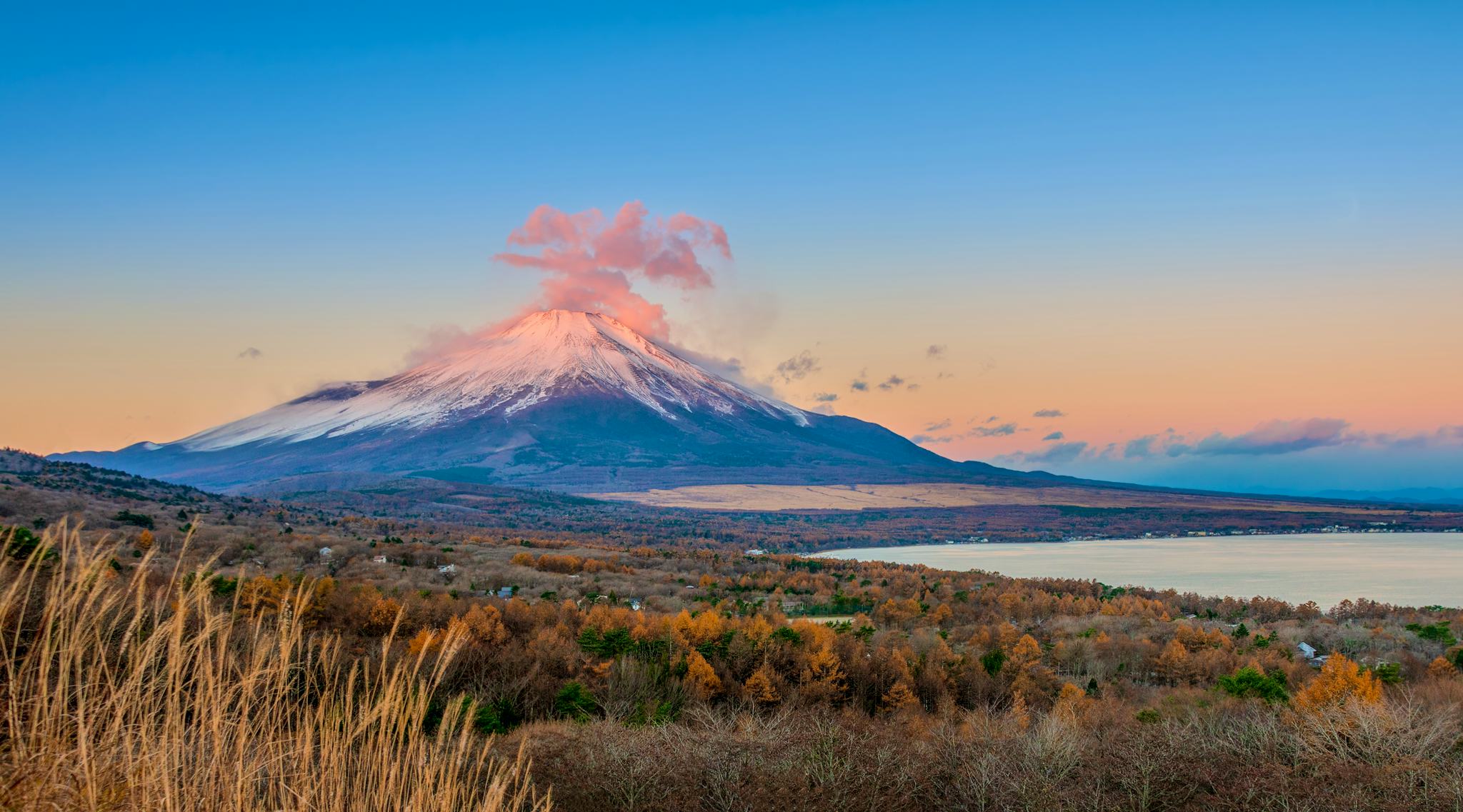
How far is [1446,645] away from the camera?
2359 centimetres

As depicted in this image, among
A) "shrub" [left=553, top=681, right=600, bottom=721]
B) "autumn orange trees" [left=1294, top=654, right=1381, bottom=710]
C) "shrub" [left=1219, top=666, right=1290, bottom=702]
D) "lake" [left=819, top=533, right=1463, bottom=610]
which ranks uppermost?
"autumn orange trees" [left=1294, top=654, right=1381, bottom=710]

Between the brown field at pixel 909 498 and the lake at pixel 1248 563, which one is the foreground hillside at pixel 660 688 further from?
the brown field at pixel 909 498

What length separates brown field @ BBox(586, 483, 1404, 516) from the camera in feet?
431

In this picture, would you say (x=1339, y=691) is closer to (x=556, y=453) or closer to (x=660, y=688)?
(x=660, y=688)

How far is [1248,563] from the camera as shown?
227 feet

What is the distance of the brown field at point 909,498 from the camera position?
13150 cm

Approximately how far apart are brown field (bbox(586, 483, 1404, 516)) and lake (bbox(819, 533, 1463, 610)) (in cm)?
3210

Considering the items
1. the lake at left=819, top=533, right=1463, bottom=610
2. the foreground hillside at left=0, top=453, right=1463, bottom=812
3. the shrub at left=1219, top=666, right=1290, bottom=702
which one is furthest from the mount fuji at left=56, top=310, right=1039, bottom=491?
the shrub at left=1219, top=666, right=1290, bottom=702

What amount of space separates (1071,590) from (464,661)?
104ft

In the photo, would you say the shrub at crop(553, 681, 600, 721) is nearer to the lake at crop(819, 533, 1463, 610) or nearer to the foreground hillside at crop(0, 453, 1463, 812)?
the foreground hillside at crop(0, 453, 1463, 812)

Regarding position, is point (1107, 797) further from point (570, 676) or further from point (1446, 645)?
point (1446, 645)

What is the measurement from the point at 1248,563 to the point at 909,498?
73436 mm

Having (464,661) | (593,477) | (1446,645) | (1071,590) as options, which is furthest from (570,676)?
(593,477)

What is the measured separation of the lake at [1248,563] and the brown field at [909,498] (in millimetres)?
32095
